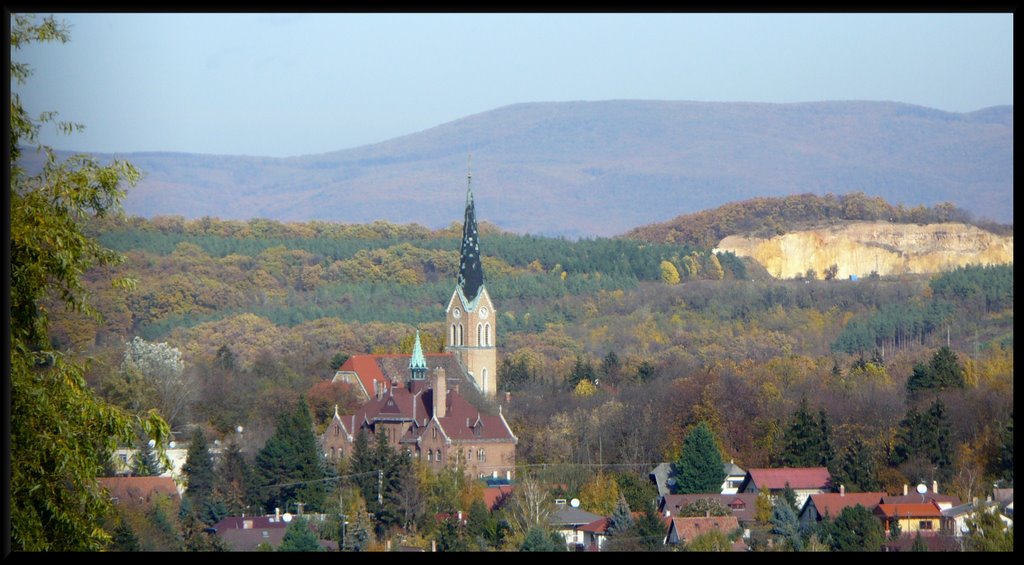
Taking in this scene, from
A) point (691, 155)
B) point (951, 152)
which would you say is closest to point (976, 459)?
point (951, 152)

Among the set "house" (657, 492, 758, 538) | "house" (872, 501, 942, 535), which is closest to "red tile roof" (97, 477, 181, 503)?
"house" (657, 492, 758, 538)

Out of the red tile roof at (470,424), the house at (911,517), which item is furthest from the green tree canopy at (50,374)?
the red tile roof at (470,424)

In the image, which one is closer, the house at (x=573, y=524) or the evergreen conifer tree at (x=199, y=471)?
the house at (x=573, y=524)

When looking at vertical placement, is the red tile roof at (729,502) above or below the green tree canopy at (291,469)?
below

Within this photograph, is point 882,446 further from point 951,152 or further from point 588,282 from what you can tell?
point 951,152

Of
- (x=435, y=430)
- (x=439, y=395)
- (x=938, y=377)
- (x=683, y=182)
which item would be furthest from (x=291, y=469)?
(x=683, y=182)

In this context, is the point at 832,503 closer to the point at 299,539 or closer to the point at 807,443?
the point at 807,443

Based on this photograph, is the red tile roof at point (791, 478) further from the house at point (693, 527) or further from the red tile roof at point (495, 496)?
the house at point (693, 527)
